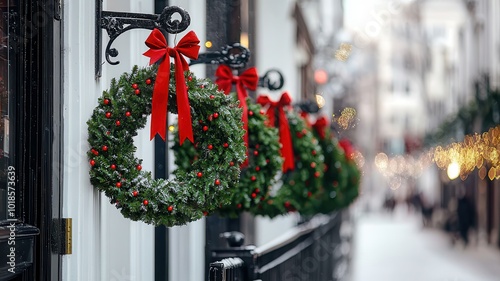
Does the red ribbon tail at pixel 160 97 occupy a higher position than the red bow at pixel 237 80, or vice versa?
the red bow at pixel 237 80

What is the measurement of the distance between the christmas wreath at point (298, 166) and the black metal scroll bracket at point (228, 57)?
1638 millimetres

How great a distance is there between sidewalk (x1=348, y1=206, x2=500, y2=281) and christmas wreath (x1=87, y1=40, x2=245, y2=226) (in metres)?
14.8

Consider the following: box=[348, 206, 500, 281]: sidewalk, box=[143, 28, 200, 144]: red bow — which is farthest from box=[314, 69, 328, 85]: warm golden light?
box=[143, 28, 200, 144]: red bow

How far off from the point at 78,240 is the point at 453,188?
37.8 meters

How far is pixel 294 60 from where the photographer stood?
19.1 meters

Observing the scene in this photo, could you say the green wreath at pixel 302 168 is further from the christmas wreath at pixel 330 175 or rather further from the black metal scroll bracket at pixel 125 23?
the black metal scroll bracket at pixel 125 23

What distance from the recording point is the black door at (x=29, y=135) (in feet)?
→ 15.8

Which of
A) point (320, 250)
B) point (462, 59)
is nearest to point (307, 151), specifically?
point (320, 250)

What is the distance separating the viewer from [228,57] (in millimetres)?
6656

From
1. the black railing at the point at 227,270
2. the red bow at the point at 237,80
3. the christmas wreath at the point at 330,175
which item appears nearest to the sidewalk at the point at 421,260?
the christmas wreath at the point at 330,175

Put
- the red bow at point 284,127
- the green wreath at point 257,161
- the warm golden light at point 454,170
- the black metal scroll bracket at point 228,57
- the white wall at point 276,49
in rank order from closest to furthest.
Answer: the black metal scroll bracket at point 228,57 → the green wreath at point 257,161 → the red bow at point 284,127 → the white wall at point 276,49 → the warm golden light at point 454,170

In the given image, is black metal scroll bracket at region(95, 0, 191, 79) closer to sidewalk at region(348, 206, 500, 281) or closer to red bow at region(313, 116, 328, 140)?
red bow at region(313, 116, 328, 140)

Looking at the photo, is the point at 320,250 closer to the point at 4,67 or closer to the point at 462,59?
the point at 4,67

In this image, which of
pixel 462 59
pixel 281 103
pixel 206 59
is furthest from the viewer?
pixel 462 59
